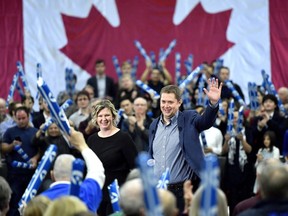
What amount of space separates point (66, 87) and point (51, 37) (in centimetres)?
185

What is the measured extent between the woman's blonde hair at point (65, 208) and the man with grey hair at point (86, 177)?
2.06ft

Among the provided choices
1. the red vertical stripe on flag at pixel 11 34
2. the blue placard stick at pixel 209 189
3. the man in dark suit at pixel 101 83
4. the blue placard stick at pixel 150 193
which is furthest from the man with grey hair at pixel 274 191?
the red vertical stripe on flag at pixel 11 34

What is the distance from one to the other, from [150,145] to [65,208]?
3588 mm

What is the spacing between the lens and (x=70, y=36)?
1828 centimetres

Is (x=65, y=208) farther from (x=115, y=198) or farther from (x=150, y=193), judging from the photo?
(x=115, y=198)

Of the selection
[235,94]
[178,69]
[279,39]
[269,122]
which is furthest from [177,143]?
[279,39]

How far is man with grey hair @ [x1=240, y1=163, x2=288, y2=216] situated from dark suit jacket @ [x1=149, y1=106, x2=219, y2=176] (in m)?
2.81

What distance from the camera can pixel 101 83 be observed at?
1661cm

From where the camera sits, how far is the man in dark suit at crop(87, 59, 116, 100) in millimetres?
16500

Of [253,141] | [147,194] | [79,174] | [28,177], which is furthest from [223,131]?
[147,194]

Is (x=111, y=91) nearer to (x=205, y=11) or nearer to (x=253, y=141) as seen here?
(x=205, y=11)

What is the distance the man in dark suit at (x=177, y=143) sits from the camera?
8617mm

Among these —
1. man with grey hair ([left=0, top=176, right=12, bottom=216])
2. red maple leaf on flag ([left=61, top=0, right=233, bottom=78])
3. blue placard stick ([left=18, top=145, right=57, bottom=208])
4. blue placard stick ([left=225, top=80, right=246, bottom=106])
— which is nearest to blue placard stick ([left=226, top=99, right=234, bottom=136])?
blue placard stick ([left=225, top=80, right=246, bottom=106])

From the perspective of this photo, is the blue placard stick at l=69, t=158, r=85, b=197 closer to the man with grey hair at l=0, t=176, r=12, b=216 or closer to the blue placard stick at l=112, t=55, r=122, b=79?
the man with grey hair at l=0, t=176, r=12, b=216
